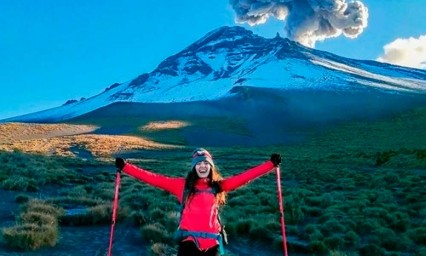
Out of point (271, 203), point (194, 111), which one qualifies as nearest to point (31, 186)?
point (271, 203)

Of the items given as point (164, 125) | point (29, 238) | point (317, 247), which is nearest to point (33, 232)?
point (29, 238)

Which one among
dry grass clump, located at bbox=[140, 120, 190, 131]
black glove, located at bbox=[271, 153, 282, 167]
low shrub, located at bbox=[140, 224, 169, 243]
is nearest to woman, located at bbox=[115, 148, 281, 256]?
black glove, located at bbox=[271, 153, 282, 167]

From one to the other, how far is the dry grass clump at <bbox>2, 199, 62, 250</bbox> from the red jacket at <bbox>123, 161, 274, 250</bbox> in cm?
421

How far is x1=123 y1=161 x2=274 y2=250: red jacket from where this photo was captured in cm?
593

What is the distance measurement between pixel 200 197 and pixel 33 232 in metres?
4.90

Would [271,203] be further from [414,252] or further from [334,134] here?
[334,134]

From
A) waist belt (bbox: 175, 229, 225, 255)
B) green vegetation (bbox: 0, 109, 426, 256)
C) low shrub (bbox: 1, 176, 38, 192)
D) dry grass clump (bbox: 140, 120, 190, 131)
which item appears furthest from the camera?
dry grass clump (bbox: 140, 120, 190, 131)

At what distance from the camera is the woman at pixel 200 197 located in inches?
231

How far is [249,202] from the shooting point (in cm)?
1764

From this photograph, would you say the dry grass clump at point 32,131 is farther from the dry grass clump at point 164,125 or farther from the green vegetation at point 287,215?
the green vegetation at point 287,215

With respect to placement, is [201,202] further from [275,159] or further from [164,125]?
[164,125]

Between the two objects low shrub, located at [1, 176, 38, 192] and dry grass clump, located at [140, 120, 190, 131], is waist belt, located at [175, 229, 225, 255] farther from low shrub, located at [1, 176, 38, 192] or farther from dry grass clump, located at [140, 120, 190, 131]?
dry grass clump, located at [140, 120, 190, 131]

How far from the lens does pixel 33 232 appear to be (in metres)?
9.69

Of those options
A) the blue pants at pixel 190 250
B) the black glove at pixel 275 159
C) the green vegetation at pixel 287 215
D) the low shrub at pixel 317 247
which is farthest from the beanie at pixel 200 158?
the low shrub at pixel 317 247
